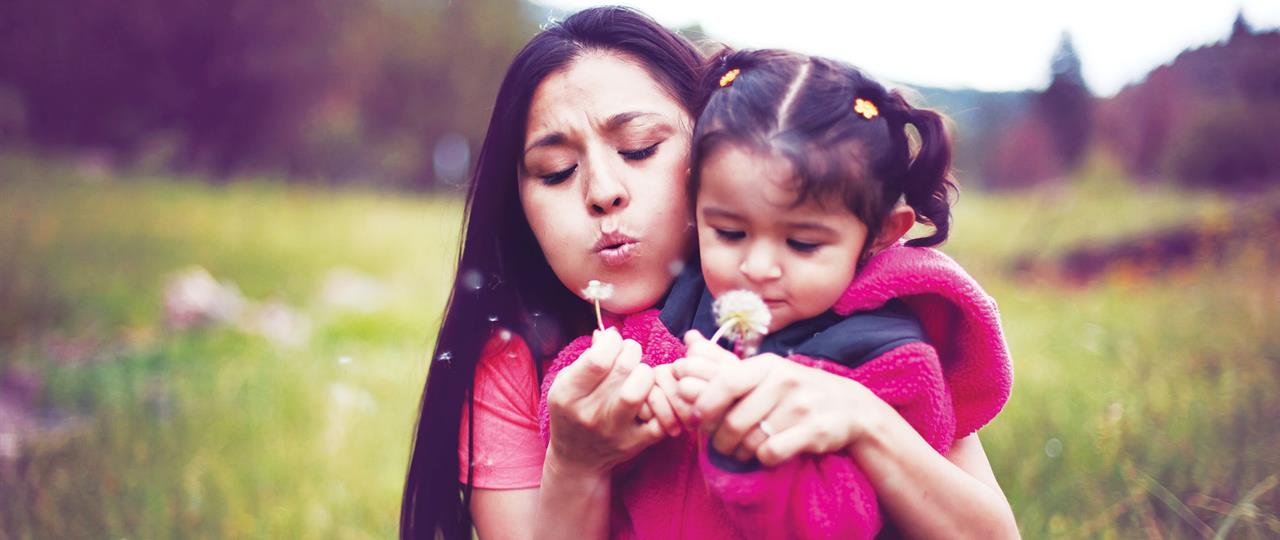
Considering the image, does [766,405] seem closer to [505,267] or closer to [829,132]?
[829,132]

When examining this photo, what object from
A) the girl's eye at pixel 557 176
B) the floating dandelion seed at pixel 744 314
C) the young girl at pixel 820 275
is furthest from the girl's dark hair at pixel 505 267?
the floating dandelion seed at pixel 744 314

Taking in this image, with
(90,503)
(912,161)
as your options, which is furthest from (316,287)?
(912,161)

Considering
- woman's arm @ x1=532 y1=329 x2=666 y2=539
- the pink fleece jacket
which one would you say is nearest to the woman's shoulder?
the pink fleece jacket

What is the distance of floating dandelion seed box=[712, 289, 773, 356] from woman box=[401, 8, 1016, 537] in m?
0.07

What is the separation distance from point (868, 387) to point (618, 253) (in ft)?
1.68

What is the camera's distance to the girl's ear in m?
1.47

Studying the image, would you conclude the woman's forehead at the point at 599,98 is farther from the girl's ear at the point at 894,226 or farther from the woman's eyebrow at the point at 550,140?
the girl's ear at the point at 894,226

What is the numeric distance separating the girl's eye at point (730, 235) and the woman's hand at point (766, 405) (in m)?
0.18

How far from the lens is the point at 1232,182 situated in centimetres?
723

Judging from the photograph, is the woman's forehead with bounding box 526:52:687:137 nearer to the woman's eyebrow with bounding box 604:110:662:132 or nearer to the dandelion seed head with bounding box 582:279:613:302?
the woman's eyebrow with bounding box 604:110:662:132

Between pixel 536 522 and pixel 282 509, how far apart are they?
222 centimetres

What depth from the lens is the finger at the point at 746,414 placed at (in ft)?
4.27

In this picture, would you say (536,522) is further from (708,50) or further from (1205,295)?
A: (1205,295)

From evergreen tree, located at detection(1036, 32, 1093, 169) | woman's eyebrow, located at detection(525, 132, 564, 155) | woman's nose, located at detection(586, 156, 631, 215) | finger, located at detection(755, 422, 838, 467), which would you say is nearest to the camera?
finger, located at detection(755, 422, 838, 467)
